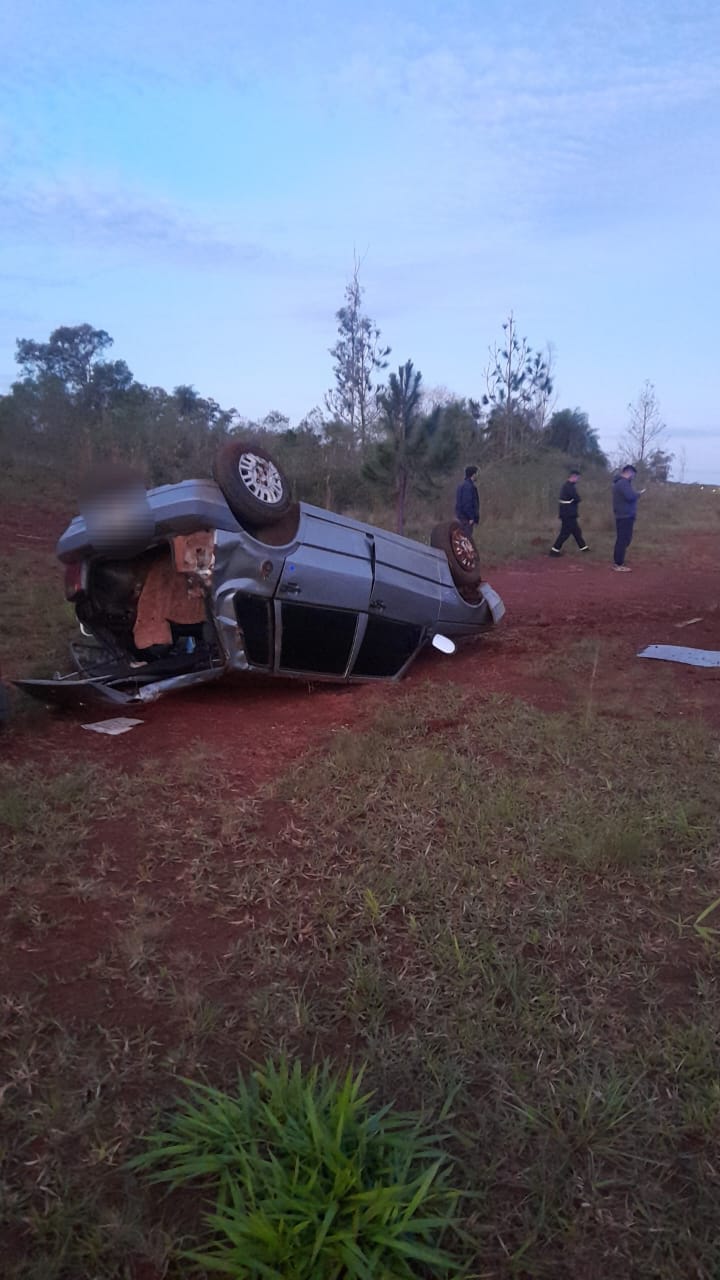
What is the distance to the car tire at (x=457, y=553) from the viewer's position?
690 cm

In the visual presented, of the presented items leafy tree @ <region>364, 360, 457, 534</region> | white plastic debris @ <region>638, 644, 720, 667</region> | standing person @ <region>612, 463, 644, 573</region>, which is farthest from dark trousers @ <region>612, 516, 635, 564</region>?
white plastic debris @ <region>638, 644, 720, 667</region>

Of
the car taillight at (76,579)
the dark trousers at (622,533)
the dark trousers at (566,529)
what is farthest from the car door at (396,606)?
the dark trousers at (566,529)

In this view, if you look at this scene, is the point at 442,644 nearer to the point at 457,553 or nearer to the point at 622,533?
the point at 457,553

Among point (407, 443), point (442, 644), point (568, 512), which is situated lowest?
point (442, 644)

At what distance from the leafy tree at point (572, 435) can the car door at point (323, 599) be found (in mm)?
33626

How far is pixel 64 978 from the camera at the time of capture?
2.62m

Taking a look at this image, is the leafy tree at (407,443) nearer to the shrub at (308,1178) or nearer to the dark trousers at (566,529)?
the dark trousers at (566,529)

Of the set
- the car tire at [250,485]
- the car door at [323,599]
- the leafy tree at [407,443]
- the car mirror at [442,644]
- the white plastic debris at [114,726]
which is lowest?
the white plastic debris at [114,726]

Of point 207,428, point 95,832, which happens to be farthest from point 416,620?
point 207,428

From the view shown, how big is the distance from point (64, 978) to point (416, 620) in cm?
422

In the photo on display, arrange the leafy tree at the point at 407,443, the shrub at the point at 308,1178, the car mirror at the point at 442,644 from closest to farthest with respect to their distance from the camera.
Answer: the shrub at the point at 308,1178
the car mirror at the point at 442,644
the leafy tree at the point at 407,443

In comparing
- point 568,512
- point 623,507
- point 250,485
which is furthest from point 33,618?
point 568,512

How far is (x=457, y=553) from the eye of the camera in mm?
6953

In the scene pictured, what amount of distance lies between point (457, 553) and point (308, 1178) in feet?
18.3
